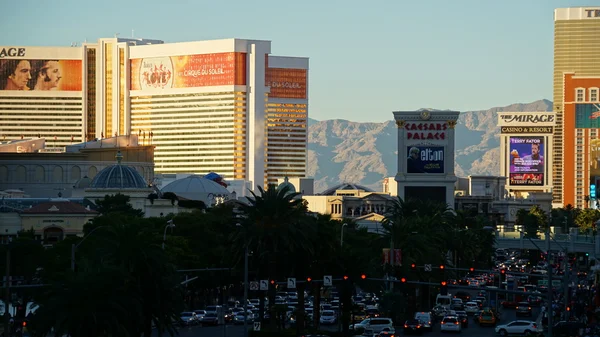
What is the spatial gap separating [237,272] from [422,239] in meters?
17.1

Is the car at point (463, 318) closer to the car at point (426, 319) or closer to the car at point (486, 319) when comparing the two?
the car at point (486, 319)

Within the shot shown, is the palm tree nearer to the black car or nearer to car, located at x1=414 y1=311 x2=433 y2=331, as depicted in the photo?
the black car

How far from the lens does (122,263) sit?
72.9 m

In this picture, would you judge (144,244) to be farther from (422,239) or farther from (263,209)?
(422,239)

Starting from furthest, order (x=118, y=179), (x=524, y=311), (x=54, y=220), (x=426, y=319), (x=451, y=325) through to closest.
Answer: (x=118, y=179)
(x=54, y=220)
(x=524, y=311)
(x=426, y=319)
(x=451, y=325)

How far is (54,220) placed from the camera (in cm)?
15038

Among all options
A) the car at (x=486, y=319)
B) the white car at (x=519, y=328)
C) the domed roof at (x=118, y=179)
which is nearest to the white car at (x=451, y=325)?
the white car at (x=519, y=328)

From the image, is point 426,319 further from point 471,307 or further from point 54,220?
point 54,220

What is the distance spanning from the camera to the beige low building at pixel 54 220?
5881 inches

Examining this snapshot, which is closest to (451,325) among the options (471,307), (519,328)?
(519,328)

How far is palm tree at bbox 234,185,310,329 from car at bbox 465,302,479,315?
82.2 ft

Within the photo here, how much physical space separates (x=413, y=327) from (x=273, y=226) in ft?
35.2

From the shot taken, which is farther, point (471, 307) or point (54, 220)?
point (54, 220)

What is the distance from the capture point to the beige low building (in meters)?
149
